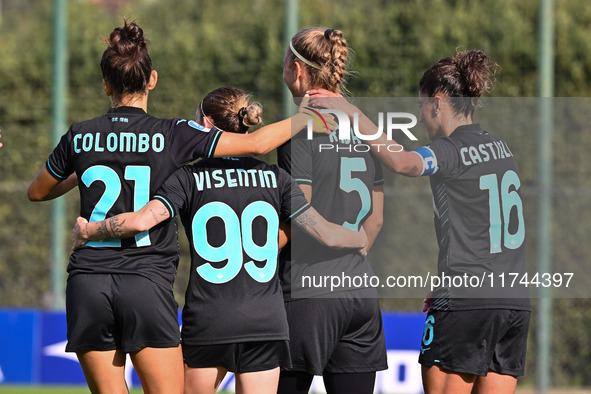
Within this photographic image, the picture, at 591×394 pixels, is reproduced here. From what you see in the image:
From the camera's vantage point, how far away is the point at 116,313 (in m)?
3.62

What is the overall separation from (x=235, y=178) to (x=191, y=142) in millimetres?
251

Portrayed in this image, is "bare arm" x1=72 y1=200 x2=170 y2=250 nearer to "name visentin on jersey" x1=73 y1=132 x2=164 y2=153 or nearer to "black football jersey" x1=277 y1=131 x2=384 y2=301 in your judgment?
"name visentin on jersey" x1=73 y1=132 x2=164 y2=153

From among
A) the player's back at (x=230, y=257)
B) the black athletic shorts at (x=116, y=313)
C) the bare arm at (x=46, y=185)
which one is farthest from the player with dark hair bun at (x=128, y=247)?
the bare arm at (x=46, y=185)

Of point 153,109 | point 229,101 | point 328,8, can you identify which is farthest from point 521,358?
point 328,8

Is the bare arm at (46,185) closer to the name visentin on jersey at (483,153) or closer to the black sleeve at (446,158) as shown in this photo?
the black sleeve at (446,158)

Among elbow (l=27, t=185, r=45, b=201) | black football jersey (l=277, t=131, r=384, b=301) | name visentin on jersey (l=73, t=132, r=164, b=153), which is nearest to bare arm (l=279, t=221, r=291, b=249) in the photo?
black football jersey (l=277, t=131, r=384, b=301)

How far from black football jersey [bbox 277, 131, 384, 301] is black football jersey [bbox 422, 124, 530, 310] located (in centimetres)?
37

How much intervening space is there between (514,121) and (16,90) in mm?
6225

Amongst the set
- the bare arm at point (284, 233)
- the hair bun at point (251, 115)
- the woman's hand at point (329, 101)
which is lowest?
the bare arm at point (284, 233)

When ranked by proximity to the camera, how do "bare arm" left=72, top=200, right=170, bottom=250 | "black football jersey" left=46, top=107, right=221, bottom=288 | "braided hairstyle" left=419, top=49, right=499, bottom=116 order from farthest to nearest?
"braided hairstyle" left=419, top=49, right=499, bottom=116
"black football jersey" left=46, top=107, right=221, bottom=288
"bare arm" left=72, top=200, right=170, bottom=250

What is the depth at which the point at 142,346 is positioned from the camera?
362 cm

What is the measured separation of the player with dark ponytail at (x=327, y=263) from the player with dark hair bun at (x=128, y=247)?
28 cm

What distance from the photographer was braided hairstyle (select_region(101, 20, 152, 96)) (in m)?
3.70

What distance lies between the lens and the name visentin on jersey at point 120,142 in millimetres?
3652
